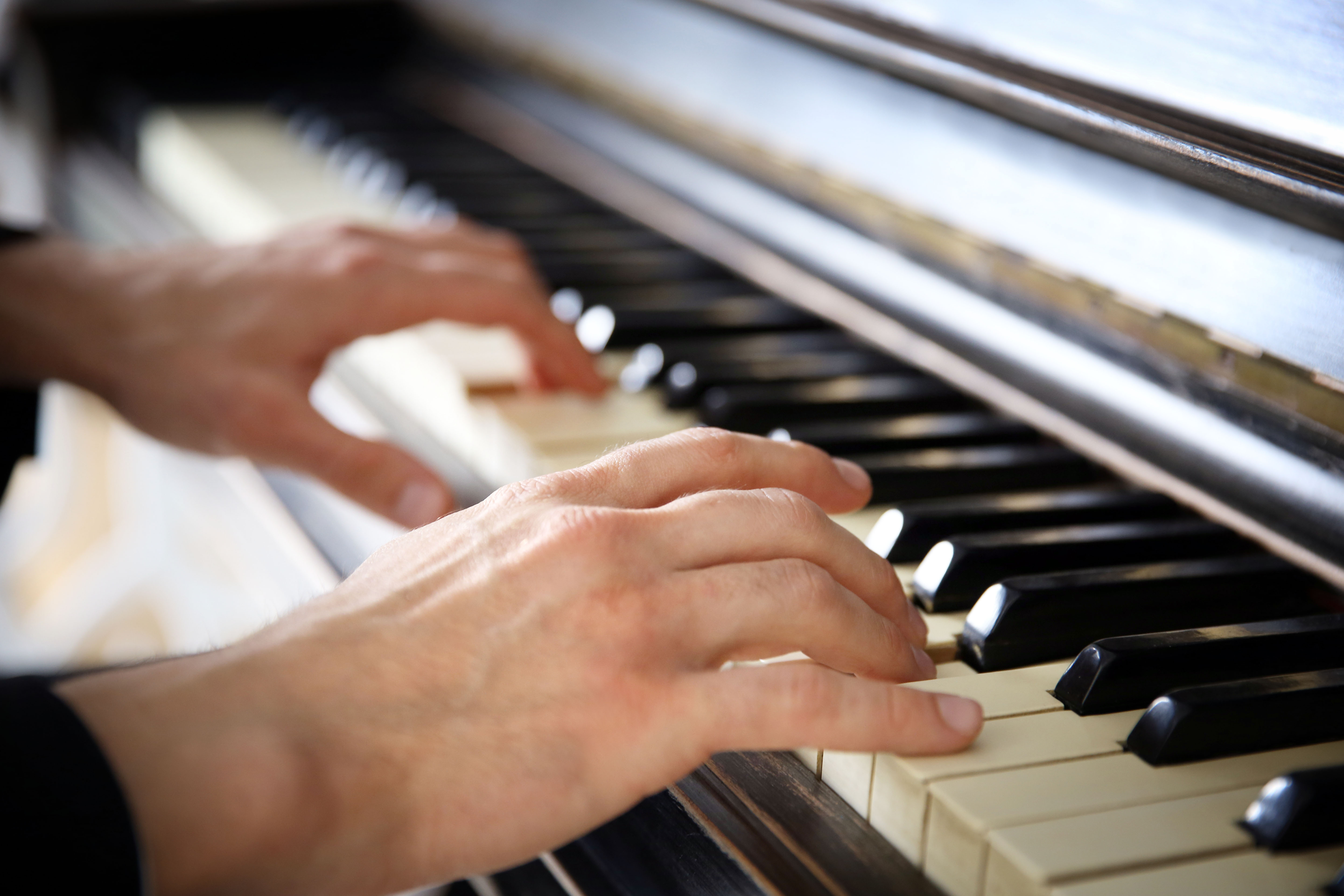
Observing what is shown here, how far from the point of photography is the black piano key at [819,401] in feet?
3.81

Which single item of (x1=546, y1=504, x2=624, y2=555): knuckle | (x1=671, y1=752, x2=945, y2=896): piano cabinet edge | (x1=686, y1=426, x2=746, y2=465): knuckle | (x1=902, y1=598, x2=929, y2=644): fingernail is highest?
(x1=686, y1=426, x2=746, y2=465): knuckle

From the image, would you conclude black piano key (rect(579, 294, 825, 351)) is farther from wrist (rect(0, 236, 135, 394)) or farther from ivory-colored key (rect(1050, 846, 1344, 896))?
ivory-colored key (rect(1050, 846, 1344, 896))

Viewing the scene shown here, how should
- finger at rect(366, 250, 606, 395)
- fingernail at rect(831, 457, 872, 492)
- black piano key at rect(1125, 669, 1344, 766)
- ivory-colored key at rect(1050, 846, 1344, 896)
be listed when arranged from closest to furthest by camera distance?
ivory-colored key at rect(1050, 846, 1344, 896), black piano key at rect(1125, 669, 1344, 766), fingernail at rect(831, 457, 872, 492), finger at rect(366, 250, 606, 395)

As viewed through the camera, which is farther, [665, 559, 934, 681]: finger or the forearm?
the forearm

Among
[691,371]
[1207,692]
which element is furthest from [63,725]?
[691,371]

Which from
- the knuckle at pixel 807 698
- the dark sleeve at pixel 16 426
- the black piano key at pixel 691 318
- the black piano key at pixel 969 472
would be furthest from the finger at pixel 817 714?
the dark sleeve at pixel 16 426

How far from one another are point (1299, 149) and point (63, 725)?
870mm

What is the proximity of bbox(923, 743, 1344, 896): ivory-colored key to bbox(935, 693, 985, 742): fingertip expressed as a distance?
0.03 metres

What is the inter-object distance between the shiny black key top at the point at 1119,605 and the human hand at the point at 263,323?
0.57 metres

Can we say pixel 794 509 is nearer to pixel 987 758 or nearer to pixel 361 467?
pixel 987 758

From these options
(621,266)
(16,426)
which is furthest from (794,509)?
(16,426)

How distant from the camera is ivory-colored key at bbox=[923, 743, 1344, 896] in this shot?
0.63m

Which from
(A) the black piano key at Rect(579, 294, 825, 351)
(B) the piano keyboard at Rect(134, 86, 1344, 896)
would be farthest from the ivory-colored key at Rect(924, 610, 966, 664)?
(A) the black piano key at Rect(579, 294, 825, 351)

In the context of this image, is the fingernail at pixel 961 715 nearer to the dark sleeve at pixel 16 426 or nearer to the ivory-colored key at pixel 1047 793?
the ivory-colored key at pixel 1047 793
